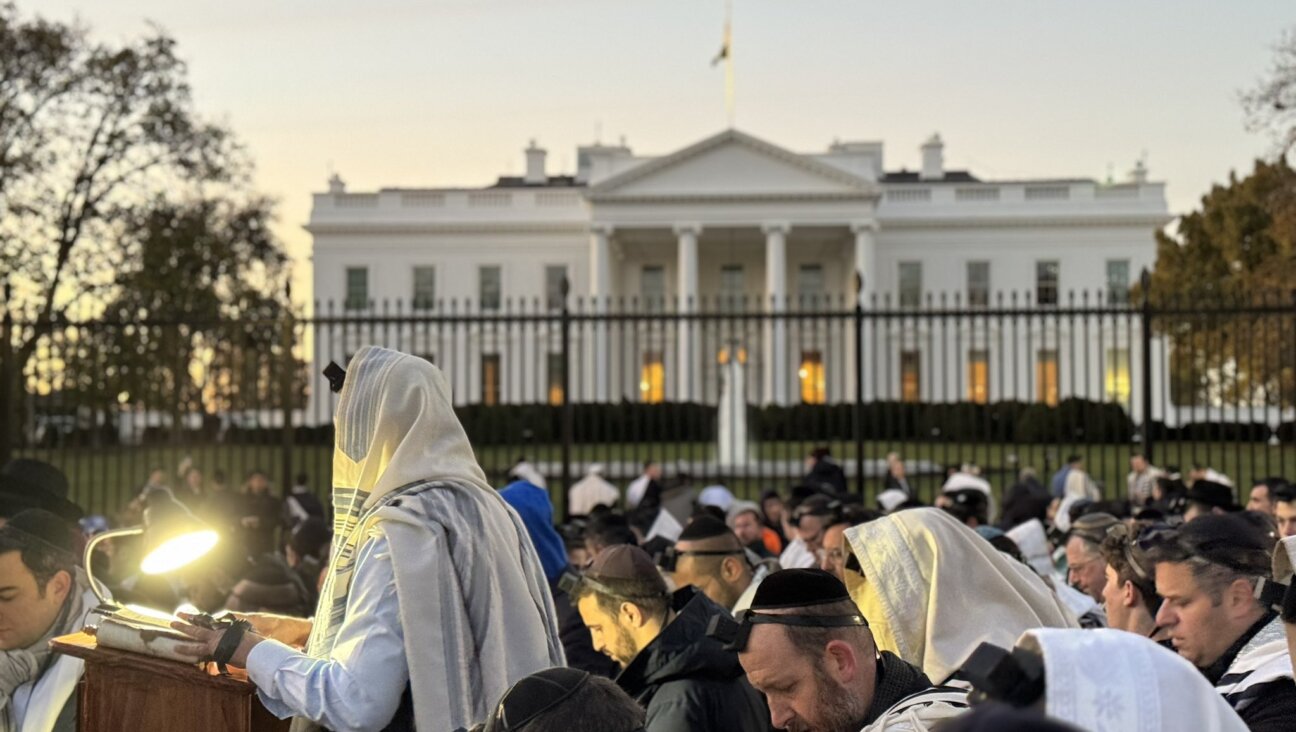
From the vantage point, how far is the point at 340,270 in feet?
157

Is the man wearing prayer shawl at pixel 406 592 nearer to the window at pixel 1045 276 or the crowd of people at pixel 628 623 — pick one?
the crowd of people at pixel 628 623

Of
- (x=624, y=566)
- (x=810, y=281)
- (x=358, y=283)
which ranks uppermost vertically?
(x=810, y=281)

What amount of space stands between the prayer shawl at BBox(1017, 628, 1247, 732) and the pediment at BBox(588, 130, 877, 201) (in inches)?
1782

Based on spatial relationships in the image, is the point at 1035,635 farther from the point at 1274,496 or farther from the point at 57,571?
the point at 1274,496

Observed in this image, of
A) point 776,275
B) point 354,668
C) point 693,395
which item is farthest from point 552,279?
point 354,668

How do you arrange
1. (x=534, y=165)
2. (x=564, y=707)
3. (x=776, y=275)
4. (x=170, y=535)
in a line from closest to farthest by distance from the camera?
(x=564, y=707) → (x=170, y=535) → (x=776, y=275) → (x=534, y=165)

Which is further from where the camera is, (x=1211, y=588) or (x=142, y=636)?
(x=1211, y=588)

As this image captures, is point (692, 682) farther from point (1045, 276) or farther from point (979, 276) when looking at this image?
point (979, 276)

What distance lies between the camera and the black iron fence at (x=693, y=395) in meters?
13.0

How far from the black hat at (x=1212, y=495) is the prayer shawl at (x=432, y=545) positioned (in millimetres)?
6134

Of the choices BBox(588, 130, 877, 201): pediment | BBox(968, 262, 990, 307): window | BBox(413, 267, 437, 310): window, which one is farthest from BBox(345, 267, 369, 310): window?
BBox(968, 262, 990, 307): window

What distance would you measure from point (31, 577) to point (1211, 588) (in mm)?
3141

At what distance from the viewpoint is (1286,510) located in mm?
7176

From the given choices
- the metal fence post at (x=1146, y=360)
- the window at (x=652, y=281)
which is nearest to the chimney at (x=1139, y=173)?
the window at (x=652, y=281)
